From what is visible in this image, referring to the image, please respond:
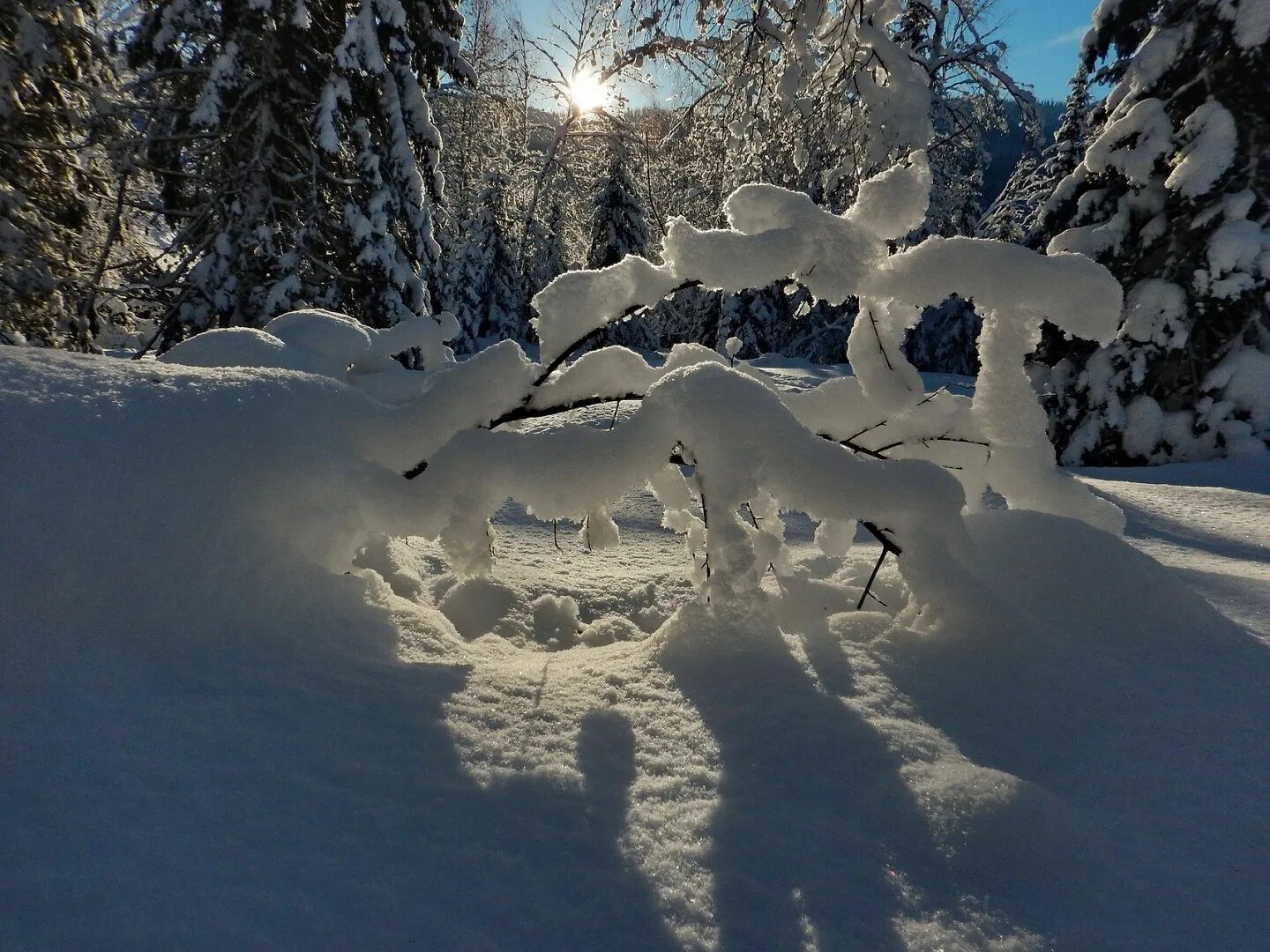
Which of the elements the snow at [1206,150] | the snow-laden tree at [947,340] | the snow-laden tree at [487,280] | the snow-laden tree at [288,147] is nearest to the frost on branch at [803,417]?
the snow-laden tree at [288,147]

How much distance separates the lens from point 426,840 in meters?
0.99

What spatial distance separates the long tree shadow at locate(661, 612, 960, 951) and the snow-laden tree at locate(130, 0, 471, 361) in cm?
751

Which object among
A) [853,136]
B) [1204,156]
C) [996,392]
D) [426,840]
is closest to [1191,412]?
[1204,156]

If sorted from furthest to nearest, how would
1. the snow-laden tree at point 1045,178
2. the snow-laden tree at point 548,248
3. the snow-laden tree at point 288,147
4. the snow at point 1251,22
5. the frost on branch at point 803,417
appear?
the snow-laden tree at point 548,248, the snow-laden tree at point 1045,178, the snow-laden tree at point 288,147, the snow at point 1251,22, the frost on branch at point 803,417

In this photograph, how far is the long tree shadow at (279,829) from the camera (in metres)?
0.83

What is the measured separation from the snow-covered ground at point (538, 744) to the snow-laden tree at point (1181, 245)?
743cm

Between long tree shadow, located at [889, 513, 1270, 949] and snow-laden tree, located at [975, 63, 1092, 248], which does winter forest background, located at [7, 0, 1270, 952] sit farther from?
snow-laden tree, located at [975, 63, 1092, 248]

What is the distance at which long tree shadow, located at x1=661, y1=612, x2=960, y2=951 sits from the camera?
93cm

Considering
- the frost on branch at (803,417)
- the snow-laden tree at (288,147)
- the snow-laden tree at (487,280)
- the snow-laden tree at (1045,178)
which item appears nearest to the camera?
the frost on branch at (803,417)

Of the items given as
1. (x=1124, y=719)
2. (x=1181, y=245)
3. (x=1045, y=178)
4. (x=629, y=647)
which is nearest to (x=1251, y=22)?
(x=1181, y=245)

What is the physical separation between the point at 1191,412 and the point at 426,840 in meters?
9.47

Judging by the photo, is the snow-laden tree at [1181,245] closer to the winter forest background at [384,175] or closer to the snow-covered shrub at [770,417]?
the winter forest background at [384,175]

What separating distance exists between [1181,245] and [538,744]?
9542 mm

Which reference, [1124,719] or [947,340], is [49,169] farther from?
[947,340]
